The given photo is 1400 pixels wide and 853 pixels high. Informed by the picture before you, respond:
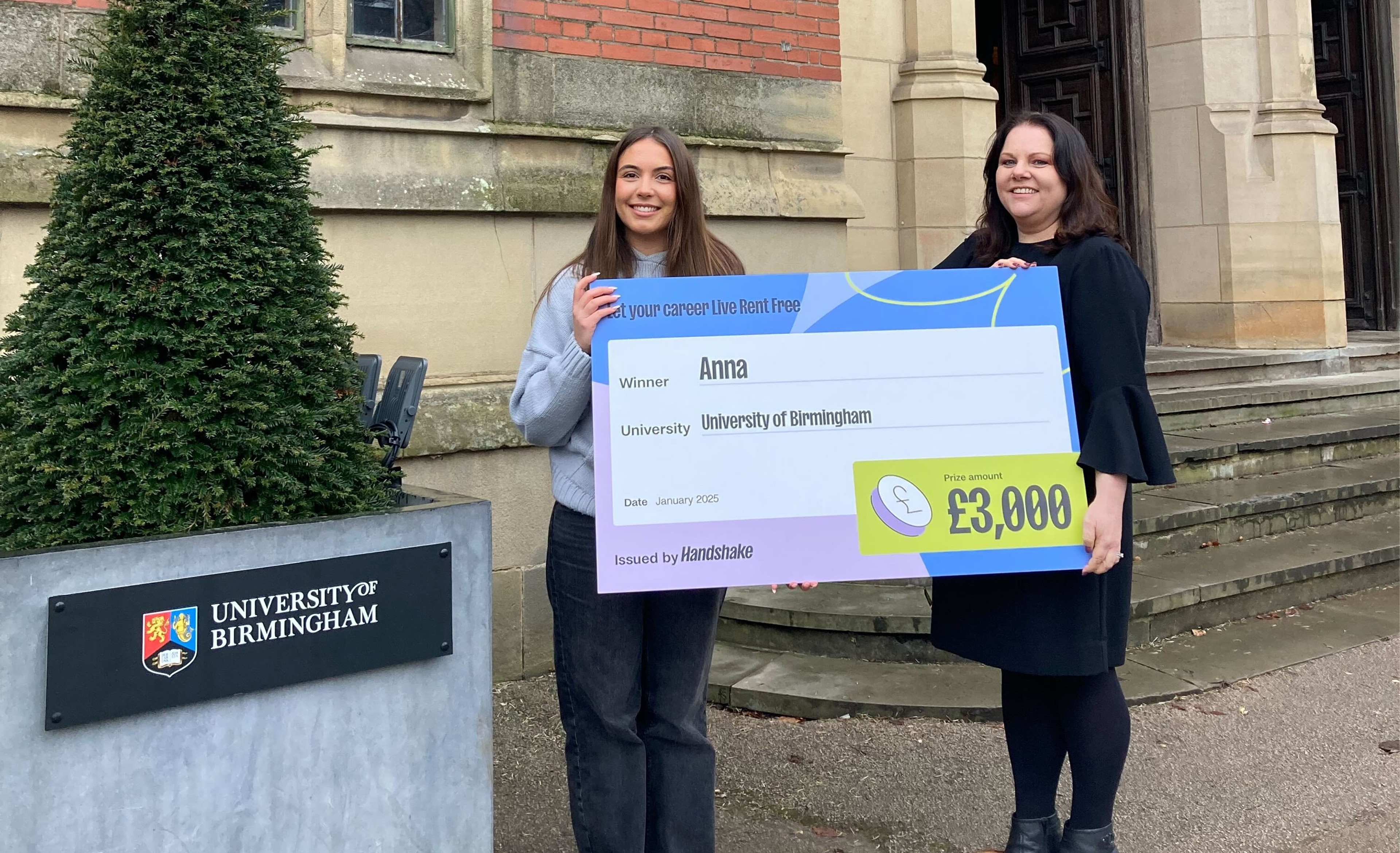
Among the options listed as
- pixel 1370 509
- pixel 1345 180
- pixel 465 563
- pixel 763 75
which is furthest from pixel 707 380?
pixel 1345 180

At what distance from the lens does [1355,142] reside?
11.5 m

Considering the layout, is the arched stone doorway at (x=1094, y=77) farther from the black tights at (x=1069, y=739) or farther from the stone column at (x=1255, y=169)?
the black tights at (x=1069, y=739)

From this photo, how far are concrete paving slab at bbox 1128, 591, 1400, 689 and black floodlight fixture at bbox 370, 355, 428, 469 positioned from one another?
3.30 meters

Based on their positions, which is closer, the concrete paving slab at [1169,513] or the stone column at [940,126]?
the concrete paving slab at [1169,513]

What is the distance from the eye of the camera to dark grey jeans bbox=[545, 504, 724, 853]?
2484mm

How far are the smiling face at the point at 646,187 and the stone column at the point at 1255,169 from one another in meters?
8.01

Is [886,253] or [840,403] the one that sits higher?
[886,253]

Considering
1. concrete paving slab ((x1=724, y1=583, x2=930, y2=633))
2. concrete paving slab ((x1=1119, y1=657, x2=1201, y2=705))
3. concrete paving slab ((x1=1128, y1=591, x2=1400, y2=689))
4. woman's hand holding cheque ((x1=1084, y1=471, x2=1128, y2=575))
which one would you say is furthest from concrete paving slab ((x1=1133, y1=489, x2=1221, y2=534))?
woman's hand holding cheque ((x1=1084, y1=471, x2=1128, y2=575))

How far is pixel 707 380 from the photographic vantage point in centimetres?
243

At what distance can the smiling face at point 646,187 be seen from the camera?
2465 mm

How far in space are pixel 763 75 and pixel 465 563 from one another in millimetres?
3835

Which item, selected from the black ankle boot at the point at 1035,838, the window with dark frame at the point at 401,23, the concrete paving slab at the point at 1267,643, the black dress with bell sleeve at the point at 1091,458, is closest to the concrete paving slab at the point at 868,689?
the concrete paving slab at the point at 1267,643

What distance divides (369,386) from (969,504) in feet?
4.83

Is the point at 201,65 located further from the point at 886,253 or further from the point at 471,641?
the point at 886,253
